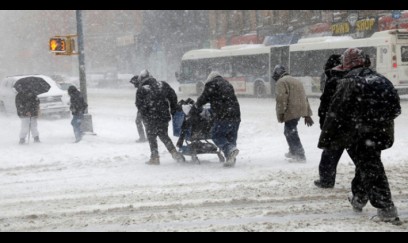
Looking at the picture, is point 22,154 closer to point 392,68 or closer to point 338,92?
point 338,92

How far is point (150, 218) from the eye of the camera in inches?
227

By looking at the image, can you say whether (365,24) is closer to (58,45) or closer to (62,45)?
(62,45)

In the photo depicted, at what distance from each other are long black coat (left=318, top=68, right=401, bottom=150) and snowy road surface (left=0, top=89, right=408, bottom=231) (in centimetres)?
83

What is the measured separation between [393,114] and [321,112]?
1.57 metres

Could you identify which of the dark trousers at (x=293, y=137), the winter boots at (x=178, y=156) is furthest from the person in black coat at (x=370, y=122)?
the winter boots at (x=178, y=156)

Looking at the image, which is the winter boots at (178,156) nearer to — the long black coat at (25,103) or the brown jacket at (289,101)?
the brown jacket at (289,101)

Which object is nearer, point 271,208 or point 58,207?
point 271,208

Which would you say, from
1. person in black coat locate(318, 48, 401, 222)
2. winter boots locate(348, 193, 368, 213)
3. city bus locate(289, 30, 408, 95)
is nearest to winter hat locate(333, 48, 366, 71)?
person in black coat locate(318, 48, 401, 222)

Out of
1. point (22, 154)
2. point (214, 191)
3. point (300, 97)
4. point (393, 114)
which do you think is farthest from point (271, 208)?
point (22, 154)

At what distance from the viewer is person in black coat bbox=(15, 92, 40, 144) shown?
1231 centimetres

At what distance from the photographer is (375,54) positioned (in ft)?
73.2

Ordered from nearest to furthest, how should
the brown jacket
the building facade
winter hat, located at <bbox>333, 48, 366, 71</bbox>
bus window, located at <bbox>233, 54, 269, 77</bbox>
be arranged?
winter hat, located at <bbox>333, 48, 366, 71</bbox>
the brown jacket
bus window, located at <bbox>233, 54, 269, 77</bbox>
the building facade

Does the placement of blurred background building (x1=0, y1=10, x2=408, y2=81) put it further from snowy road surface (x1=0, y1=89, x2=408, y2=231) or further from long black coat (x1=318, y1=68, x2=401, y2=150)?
long black coat (x1=318, y1=68, x2=401, y2=150)

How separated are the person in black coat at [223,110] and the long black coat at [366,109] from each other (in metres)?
3.40
